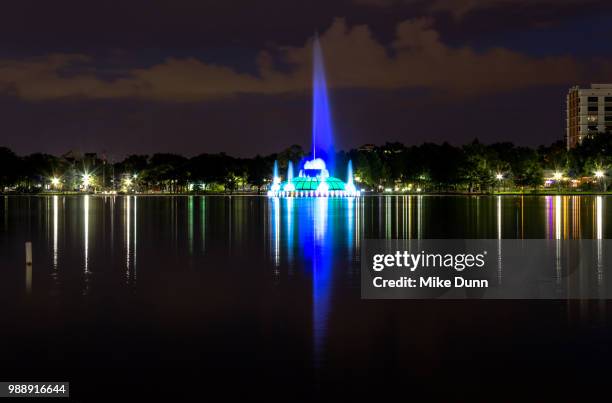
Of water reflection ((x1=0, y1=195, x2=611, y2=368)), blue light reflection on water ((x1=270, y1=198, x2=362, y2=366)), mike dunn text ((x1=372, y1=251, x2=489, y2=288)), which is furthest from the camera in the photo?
water reflection ((x1=0, y1=195, x2=611, y2=368))

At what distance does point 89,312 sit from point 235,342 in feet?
14.1

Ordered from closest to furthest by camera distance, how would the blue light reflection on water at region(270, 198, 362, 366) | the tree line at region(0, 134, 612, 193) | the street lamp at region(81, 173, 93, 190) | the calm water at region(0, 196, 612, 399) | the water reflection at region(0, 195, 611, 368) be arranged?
the calm water at region(0, 196, 612, 399)
the blue light reflection on water at region(270, 198, 362, 366)
the water reflection at region(0, 195, 611, 368)
the tree line at region(0, 134, 612, 193)
the street lamp at region(81, 173, 93, 190)

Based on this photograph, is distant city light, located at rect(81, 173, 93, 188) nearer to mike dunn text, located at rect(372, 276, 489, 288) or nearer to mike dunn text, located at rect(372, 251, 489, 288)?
mike dunn text, located at rect(372, 251, 489, 288)

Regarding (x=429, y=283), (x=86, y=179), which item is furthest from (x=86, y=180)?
(x=429, y=283)

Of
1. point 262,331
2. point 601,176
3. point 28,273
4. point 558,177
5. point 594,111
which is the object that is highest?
point 594,111

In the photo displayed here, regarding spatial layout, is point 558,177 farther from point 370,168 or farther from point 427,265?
point 427,265

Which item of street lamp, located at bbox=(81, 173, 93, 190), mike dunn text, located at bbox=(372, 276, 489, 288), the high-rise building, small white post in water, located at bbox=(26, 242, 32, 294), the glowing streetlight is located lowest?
mike dunn text, located at bbox=(372, 276, 489, 288)

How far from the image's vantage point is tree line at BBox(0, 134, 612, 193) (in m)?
127

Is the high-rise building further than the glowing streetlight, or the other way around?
the high-rise building

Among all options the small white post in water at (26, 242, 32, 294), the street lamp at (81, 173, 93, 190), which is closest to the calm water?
the small white post in water at (26, 242, 32, 294)

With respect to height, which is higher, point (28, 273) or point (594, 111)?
point (594, 111)

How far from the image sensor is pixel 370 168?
142 meters

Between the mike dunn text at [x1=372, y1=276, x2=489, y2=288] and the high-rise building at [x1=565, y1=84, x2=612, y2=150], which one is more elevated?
the high-rise building at [x1=565, y1=84, x2=612, y2=150]

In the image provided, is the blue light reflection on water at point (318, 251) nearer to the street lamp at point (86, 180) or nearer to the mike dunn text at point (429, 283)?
the mike dunn text at point (429, 283)
